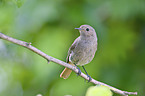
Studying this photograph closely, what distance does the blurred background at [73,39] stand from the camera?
3.83 metres

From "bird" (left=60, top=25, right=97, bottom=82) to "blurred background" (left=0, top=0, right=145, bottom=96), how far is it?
0.37 ft

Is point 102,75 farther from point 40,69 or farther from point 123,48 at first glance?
point 40,69

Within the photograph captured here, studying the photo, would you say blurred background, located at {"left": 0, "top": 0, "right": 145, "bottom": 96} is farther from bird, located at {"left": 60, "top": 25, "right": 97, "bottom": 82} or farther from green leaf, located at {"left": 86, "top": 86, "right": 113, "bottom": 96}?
green leaf, located at {"left": 86, "top": 86, "right": 113, "bottom": 96}

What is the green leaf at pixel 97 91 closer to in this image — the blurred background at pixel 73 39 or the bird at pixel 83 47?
the blurred background at pixel 73 39

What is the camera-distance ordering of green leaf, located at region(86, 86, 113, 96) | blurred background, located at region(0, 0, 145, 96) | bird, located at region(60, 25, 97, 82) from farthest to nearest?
bird, located at region(60, 25, 97, 82) → blurred background, located at region(0, 0, 145, 96) → green leaf, located at region(86, 86, 113, 96)

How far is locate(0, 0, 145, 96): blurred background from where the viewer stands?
3.83 meters

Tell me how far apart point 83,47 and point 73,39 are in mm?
235

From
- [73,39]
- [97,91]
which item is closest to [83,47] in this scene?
[73,39]

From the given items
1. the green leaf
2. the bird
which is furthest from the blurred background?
the green leaf

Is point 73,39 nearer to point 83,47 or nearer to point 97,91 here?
point 83,47

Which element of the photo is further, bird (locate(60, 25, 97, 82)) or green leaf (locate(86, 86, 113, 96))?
bird (locate(60, 25, 97, 82))

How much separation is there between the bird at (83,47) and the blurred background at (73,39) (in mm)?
113

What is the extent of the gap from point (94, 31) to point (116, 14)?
0.52m

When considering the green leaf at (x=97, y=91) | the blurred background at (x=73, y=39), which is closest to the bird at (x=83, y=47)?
the blurred background at (x=73, y=39)
